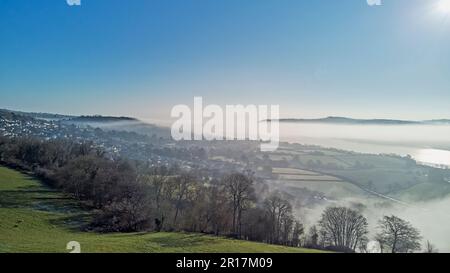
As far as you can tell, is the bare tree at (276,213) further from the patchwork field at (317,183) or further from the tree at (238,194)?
the patchwork field at (317,183)

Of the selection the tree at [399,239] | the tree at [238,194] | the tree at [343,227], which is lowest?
the tree at [343,227]

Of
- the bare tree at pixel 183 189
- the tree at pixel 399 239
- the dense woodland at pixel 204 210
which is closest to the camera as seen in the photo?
the tree at pixel 399 239

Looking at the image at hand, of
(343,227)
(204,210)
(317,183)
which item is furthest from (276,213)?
(317,183)

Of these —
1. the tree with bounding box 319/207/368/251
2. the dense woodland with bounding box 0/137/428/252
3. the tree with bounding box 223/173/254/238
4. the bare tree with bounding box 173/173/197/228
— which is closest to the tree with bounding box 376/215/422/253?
the dense woodland with bounding box 0/137/428/252

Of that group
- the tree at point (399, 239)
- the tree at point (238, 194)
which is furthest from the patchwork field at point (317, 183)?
the tree at point (399, 239)

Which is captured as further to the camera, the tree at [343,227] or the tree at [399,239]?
the tree at [343,227]

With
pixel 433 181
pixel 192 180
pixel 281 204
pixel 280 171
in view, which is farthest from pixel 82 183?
pixel 433 181
